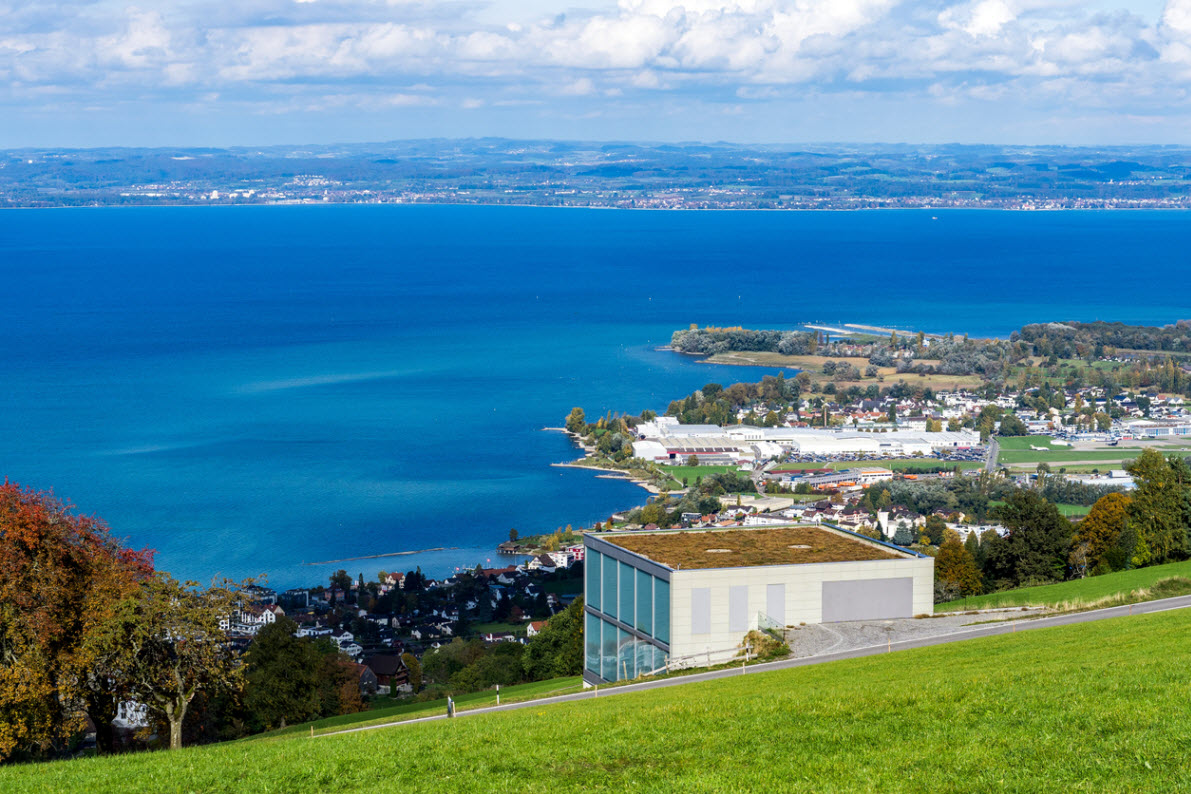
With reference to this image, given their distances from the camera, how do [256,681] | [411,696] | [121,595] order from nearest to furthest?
[121,595] → [256,681] → [411,696]

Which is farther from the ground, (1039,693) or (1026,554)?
(1039,693)

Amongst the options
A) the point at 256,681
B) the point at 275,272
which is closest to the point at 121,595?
the point at 256,681

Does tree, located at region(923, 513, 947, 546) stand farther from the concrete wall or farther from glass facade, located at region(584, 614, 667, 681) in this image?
glass facade, located at region(584, 614, 667, 681)

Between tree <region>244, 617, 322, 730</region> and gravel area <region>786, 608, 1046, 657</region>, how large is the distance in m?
8.02

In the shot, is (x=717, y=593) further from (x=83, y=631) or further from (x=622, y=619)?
(x=83, y=631)

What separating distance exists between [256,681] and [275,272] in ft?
438

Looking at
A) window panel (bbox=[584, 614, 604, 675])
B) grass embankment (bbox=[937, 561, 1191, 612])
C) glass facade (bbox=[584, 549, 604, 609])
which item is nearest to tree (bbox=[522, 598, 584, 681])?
window panel (bbox=[584, 614, 604, 675])

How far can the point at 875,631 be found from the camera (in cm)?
1708

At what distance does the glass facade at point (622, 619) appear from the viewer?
1792cm

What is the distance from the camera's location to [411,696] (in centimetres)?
2569

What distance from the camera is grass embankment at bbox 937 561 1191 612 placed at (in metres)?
17.8

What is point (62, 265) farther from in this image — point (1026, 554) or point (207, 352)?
point (1026, 554)

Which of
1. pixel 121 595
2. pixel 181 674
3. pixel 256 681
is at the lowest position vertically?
pixel 256 681

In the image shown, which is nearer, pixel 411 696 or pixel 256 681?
pixel 256 681
